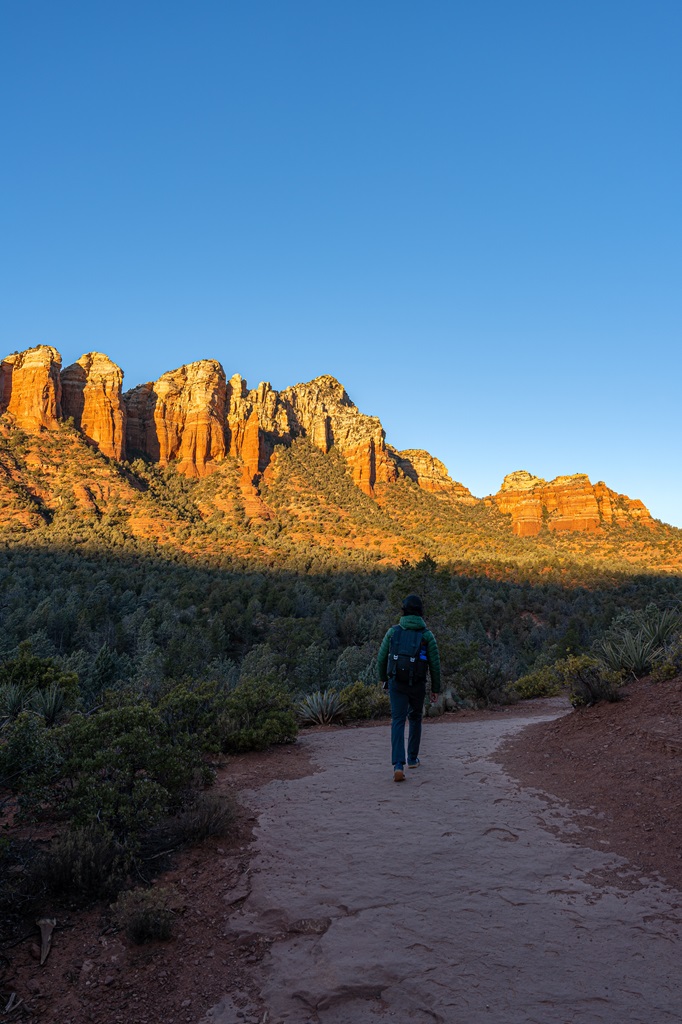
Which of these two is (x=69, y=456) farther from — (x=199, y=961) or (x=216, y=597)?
(x=199, y=961)

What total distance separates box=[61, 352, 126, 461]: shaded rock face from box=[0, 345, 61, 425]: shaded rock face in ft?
8.12

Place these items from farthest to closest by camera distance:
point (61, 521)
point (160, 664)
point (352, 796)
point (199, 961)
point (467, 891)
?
1. point (61, 521)
2. point (160, 664)
3. point (352, 796)
4. point (467, 891)
5. point (199, 961)

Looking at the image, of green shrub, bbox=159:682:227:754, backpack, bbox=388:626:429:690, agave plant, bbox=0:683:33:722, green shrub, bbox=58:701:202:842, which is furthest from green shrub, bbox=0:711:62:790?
backpack, bbox=388:626:429:690

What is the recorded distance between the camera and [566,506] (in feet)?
262

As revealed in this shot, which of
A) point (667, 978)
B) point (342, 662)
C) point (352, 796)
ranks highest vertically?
point (667, 978)

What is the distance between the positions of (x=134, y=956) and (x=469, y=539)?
6251 centimetres

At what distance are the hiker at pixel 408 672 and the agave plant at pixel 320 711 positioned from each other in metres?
3.90

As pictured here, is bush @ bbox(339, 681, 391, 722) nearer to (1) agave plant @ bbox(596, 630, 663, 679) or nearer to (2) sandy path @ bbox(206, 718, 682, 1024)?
(1) agave plant @ bbox(596, 630, 663, 679)

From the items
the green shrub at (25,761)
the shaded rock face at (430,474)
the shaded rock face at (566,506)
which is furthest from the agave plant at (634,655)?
the shaded rock face at (430,474)

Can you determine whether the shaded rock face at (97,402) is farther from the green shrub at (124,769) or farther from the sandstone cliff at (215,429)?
the green shrub at (124,769)

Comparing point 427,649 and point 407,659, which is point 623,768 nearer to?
point 427,649

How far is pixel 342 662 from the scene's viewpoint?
21.3 m

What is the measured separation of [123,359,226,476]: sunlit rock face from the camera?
7631 centimetres

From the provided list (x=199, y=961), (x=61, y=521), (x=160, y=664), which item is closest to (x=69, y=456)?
(x=61, y=521)
